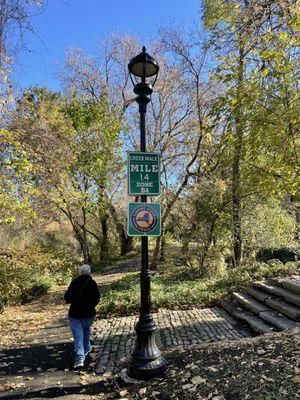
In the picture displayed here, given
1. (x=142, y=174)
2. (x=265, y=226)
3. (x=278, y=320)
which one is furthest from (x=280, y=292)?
(x=265, y=226)

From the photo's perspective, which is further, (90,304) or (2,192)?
(2,192)

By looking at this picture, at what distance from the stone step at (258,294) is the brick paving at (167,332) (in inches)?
35.5

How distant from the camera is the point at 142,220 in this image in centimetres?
511

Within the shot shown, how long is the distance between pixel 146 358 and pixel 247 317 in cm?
340

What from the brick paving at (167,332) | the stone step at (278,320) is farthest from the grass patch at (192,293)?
the stone step at (278,320)

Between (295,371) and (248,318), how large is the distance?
373 cm

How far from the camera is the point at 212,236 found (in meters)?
13.5

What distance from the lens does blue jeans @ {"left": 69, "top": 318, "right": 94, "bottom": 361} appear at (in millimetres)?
5750

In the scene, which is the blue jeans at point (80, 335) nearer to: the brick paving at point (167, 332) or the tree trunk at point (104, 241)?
the brick paving at point (167, 332)

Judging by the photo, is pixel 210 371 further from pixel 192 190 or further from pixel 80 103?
pixel 80 103

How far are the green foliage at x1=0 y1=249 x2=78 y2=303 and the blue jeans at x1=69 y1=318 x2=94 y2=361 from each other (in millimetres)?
7274

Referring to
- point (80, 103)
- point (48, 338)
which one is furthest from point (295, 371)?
point (80, 103)

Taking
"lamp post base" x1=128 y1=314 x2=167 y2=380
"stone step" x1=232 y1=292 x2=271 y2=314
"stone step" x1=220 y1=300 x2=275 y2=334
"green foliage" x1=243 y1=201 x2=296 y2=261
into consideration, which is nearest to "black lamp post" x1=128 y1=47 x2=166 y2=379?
"lamp post base" x1=128 y1=314 x2=167 y2=380

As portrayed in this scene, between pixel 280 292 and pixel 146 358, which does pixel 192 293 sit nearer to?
pixel 280 292
